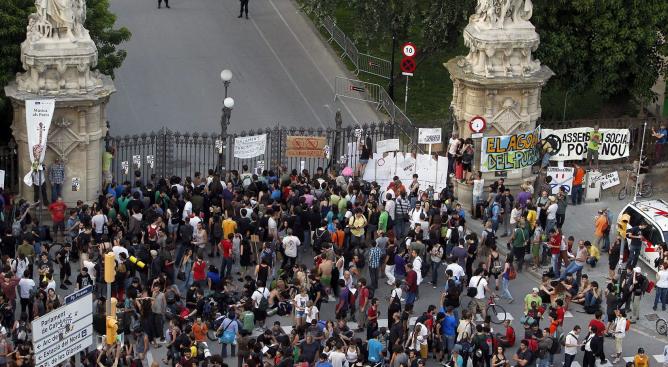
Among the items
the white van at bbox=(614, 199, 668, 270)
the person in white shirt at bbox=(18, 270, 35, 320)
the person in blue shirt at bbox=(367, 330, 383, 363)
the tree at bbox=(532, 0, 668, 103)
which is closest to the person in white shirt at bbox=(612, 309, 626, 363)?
the white van at bbox=(614, 199, 668, 270)

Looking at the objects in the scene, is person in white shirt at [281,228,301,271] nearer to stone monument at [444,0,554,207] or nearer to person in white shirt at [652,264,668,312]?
stone monument at [444,0,554,207]

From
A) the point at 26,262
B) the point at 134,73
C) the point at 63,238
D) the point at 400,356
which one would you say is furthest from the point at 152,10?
the point at 400,356

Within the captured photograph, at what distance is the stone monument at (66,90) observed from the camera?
41969 millimetres

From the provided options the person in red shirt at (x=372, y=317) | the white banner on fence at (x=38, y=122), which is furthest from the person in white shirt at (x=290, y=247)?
the white banner on fence at (x=38, y=122)

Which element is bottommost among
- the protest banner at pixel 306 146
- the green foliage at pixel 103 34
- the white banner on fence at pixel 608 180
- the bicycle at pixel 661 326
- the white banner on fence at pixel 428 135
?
the bicycle at pixel 661 326

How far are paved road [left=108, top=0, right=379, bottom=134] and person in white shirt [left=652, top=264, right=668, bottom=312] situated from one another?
49.5 feet

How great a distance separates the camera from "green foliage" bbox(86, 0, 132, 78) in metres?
47.1

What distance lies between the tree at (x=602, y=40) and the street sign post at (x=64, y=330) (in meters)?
22.4

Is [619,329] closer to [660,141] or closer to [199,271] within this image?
[199,271]

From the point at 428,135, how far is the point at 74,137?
10.3 m

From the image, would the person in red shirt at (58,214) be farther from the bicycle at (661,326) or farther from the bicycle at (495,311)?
the bicycle at (661,326)

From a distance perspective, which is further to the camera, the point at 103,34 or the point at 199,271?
the point at 103,34

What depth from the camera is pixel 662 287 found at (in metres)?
39.9

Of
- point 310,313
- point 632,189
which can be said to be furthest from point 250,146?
point 632,189
